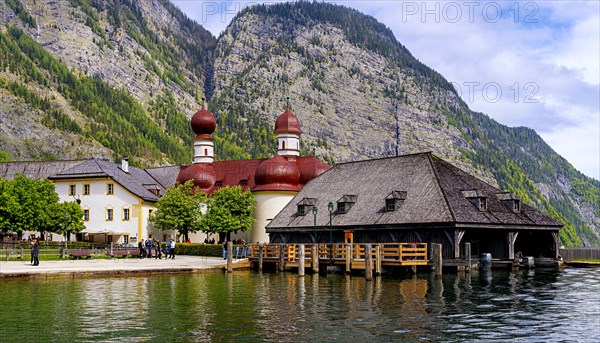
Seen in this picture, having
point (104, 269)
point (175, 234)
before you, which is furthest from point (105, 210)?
point (104, 269)

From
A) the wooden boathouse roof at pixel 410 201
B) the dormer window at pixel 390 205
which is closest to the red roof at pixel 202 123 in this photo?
the wooden boathouse roof at pixel 410 201

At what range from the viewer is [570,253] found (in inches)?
2803

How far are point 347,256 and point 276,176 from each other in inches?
1432

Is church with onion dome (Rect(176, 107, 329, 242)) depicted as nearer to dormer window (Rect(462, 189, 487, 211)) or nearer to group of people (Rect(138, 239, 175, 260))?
group of people (Rect(138, 239, 175, 260))

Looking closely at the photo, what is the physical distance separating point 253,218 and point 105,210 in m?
17.4

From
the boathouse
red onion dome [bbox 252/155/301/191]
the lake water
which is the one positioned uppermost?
red onion dome [bbox 252/155/301/191]

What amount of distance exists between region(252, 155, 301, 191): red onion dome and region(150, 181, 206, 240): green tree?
25.8 feet

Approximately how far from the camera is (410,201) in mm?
55062

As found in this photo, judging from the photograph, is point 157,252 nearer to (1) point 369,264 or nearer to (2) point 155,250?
(2) point 155,250

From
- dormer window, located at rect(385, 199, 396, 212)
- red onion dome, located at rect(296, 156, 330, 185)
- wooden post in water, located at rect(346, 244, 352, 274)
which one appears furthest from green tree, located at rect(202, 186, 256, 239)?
wooden post in water, located at rect(346, 244, 352, 274)

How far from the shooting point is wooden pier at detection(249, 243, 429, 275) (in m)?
47.5

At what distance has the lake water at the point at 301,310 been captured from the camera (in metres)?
24.1

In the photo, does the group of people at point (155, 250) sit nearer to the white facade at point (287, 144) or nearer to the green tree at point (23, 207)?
the green tree at point (23, 207)

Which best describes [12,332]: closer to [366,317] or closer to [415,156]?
[366,317]
